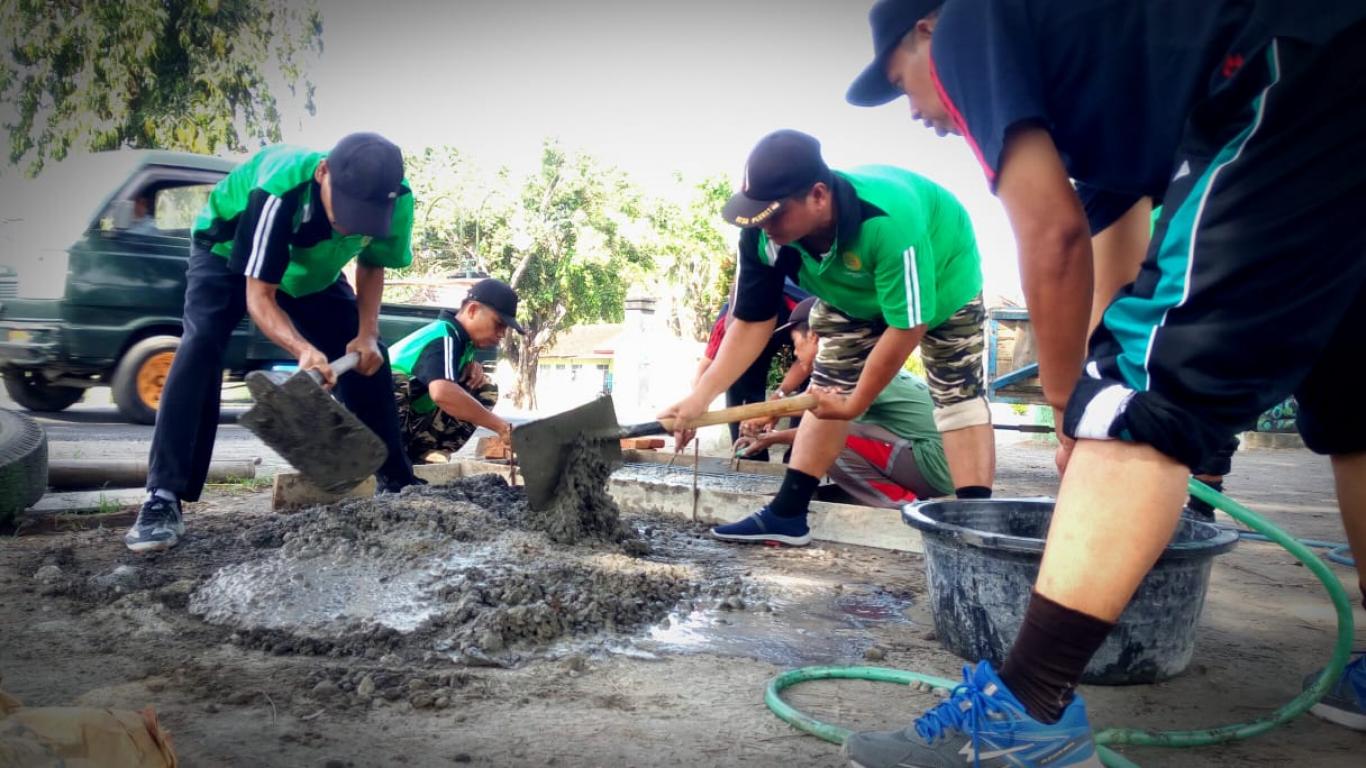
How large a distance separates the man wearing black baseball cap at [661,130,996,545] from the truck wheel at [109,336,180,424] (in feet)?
19.6

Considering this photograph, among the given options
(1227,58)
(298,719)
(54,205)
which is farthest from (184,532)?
(54,205)

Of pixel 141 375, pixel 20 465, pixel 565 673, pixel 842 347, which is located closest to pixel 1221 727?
pixel 565 673

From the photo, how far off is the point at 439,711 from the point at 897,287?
2.15 metres

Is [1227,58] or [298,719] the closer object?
[1227,58]

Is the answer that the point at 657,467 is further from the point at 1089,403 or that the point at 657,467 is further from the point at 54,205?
the point at 54,205

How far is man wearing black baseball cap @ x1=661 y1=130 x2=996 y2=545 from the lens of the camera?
324 cm

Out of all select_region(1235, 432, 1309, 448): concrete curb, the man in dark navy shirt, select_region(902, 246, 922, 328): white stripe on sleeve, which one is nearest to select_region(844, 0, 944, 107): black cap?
the man in dark navy shirt

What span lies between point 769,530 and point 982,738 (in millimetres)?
2311

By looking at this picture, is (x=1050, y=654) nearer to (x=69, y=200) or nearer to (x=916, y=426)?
(x=916, y=426)

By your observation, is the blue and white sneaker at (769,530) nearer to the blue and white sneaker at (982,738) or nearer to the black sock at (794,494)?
the black sock at (794,494)

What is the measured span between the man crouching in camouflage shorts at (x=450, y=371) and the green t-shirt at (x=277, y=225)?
1.13m

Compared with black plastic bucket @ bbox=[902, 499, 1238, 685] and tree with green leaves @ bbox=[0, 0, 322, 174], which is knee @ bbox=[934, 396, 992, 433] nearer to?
black plastic bucket @ bbox=[902, 499, 1238, 685]

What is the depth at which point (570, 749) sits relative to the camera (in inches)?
64.7

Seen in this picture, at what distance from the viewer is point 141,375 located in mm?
7953
